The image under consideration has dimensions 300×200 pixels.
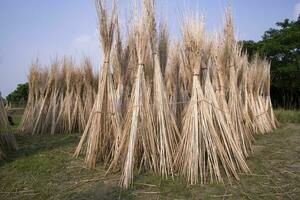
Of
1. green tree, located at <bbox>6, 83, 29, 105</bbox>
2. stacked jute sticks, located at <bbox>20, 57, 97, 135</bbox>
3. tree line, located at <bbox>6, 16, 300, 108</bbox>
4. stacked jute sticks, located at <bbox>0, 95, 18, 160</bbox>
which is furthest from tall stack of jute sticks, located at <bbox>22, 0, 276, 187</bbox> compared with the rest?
green tree, located at <bbox>6, 83, 29, 105</bbox>

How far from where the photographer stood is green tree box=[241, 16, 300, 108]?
1504cm

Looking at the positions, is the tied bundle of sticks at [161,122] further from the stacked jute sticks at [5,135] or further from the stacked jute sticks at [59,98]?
the stacked jute sticks at [59,98]

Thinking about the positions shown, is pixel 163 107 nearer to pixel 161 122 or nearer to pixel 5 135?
pixel 161 122

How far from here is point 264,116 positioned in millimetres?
7840

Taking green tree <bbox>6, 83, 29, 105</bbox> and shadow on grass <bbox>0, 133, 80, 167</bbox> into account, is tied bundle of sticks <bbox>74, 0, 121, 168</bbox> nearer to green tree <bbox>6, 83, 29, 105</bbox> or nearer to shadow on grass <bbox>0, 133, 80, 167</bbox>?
shadow on grass <bbox>0, 133, 80, 167</bbox>

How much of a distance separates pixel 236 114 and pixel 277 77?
11.6 m

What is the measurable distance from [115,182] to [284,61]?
48.8ft

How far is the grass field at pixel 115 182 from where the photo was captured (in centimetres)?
302

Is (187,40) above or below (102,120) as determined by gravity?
above

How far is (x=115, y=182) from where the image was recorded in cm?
335

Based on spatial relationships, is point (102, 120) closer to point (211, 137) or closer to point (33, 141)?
point (211, 137)

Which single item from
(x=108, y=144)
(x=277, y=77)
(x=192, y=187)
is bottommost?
(x=192, y=187)

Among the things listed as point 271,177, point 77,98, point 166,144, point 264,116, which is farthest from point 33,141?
point 264,116

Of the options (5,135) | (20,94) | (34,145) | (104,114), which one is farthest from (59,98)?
(20,94)
